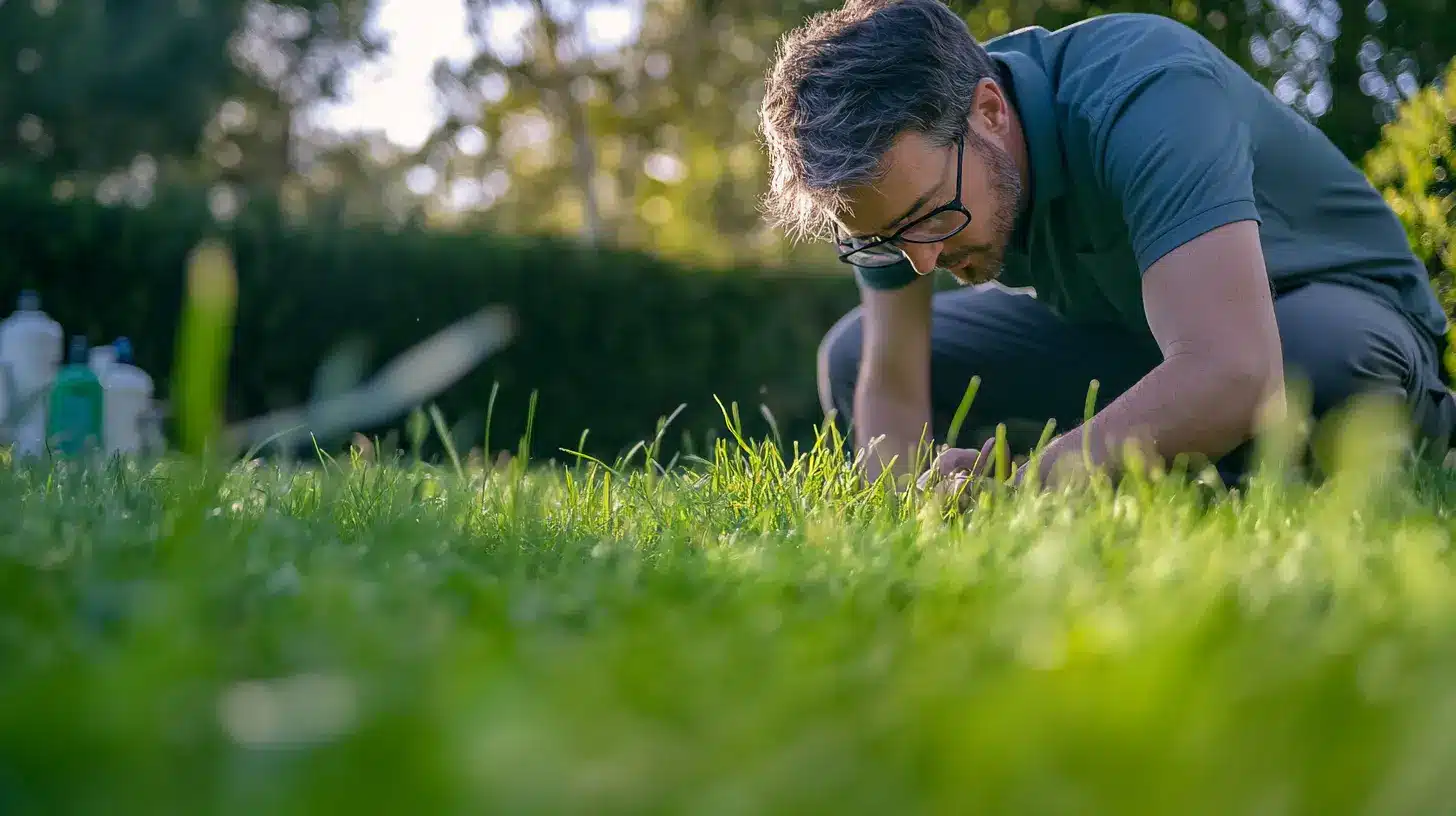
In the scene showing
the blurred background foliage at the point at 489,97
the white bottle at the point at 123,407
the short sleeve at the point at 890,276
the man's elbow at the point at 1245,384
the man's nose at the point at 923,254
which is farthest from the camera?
the blurred background foliage at the point at 489,97

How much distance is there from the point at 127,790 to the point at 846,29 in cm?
262

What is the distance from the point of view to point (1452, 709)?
2.13ft

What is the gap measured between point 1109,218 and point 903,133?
2.20ft

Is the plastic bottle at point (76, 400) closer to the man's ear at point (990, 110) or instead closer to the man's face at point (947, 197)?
the man's face at point (947, 197)

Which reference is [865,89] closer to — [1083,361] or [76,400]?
[1083,361]

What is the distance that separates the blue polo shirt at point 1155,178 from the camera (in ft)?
8.18

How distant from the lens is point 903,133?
8.82ft

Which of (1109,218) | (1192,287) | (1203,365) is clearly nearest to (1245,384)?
(1203,365)

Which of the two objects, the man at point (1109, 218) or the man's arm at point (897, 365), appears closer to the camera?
the man at point (1109, 218)

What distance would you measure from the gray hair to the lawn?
1.27 metres

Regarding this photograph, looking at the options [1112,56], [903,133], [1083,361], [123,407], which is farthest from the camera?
[123,407]

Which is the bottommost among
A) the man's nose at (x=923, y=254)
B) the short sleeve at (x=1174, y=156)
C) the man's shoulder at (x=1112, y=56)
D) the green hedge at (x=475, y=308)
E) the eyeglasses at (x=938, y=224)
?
the green hedge at (x=475, y=308)

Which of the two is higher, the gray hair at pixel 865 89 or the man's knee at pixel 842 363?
the gray hair at pixel 865 89

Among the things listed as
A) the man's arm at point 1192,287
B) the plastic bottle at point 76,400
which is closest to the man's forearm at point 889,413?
the man's arm at point 1192,287
